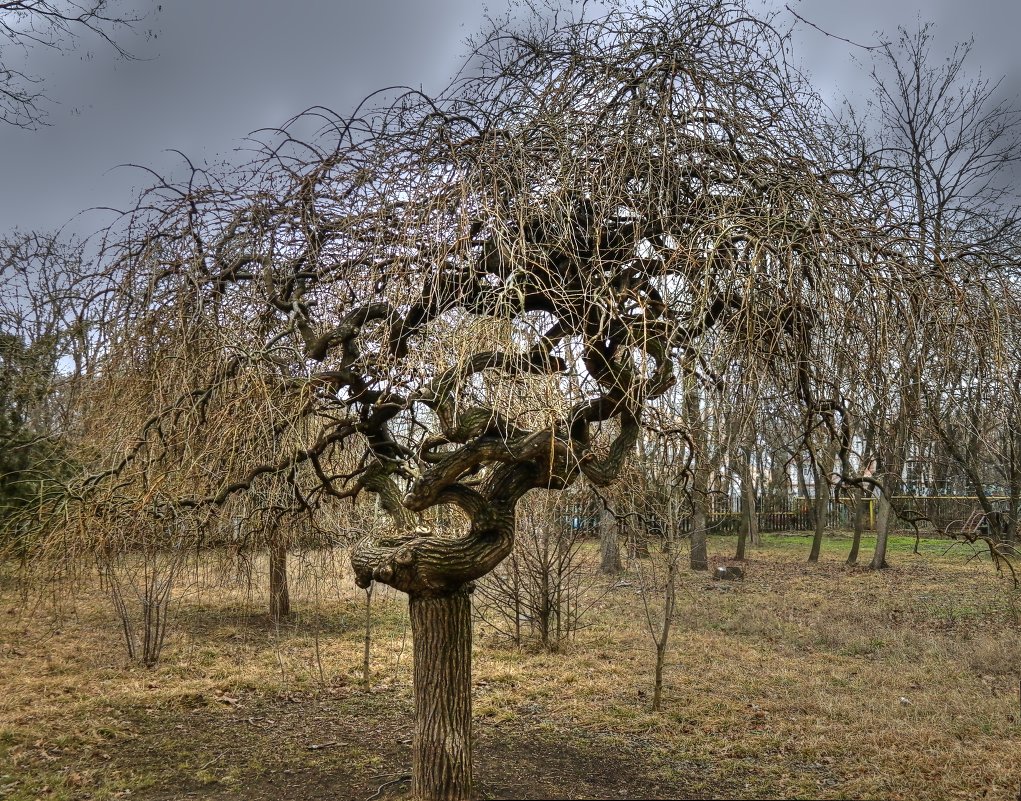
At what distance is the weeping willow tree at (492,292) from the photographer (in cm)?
344

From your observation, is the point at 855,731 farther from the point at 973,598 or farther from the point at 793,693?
the point at 973,598

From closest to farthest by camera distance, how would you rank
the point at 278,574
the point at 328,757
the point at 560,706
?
the point at 328,757
the point at 560,706
the point at 278,574

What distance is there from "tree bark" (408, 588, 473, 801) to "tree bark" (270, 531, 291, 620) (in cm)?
236

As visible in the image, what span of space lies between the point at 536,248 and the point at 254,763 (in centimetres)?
427

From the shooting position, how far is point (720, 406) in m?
3.16

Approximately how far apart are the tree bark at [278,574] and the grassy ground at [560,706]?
0.83 feet

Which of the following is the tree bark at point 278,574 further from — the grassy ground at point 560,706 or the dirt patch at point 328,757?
the dirt patch at point 328,757

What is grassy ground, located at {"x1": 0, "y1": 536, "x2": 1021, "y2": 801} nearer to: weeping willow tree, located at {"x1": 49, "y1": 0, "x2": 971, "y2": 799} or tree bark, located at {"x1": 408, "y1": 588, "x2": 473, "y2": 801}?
tree bark, located at {"x1": 408, "y1": 588, "x2": 473, "y2": 801}

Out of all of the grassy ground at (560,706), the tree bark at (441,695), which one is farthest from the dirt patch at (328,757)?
the tree bark at (441,695)

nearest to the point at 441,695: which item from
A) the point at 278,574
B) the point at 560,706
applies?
the point at 560,706

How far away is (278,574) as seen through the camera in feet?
28.6

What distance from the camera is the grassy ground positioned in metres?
5.07

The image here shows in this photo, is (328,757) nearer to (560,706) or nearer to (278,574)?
(560,706)

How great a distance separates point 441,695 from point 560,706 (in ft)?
9.58
